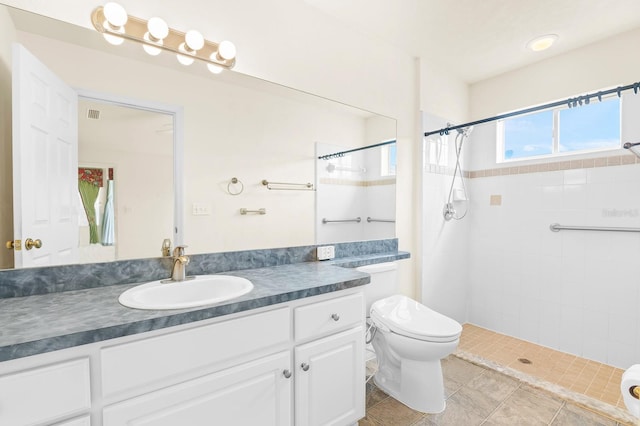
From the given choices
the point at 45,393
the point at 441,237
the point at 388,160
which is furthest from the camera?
the point at 441,237

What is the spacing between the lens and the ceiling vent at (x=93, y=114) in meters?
1.29

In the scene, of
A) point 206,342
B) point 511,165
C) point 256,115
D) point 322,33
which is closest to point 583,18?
point 511,165

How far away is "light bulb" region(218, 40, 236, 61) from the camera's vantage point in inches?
59.7

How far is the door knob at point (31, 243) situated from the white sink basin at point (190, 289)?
0.39 m

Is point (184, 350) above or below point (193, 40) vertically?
below

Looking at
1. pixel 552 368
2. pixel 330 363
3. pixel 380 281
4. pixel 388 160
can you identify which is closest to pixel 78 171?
pixel 330 363

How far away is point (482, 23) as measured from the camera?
6.80ft

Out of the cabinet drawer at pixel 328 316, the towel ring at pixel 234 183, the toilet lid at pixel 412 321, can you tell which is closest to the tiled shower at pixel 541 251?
the toilet lid at pixel 412 321

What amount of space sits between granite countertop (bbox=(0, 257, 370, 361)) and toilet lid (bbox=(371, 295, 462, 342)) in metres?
0.49

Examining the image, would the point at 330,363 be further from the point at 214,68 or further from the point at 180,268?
the point at 214,68

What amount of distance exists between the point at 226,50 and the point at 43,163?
3.04ft

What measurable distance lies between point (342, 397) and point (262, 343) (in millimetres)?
576

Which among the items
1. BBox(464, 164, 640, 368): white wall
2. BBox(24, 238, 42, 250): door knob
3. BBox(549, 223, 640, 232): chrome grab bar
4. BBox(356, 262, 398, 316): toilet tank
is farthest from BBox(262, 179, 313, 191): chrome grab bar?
BBox(549, 223, 640, 232): chrome grab bar

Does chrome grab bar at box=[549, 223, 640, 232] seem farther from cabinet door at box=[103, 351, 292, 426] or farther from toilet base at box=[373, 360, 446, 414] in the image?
cabinet door at box=[103, 351, 292, 426]
